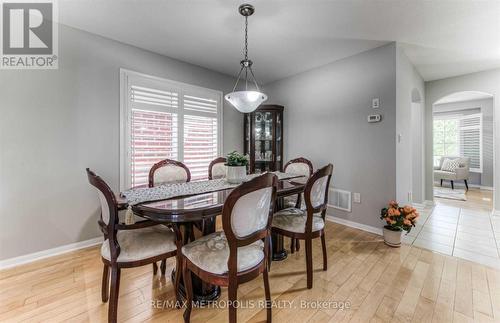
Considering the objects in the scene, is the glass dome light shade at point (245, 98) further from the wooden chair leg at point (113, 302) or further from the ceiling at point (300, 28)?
the wooden chair leg at point (113, 302)

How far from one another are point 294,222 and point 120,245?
4.54 ft

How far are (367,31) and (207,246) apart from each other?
9.44 feet

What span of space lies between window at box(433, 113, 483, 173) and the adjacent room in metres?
3.23

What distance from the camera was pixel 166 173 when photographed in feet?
8.02

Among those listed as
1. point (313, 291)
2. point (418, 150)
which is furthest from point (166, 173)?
point (418, 150)

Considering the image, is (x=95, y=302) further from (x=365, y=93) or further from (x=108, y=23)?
(x=365, y=93)

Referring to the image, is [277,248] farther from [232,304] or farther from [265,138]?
[265,138]

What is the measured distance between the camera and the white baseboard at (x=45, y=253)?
6.87 feet

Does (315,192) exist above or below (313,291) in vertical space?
above

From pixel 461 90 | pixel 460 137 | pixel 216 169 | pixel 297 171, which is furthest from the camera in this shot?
pixel 460 137

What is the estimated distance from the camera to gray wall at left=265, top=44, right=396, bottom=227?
2.79 metres

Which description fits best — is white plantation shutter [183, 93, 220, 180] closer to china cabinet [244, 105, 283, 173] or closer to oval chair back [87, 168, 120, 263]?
china cabinet [244, 105, 283, 173]

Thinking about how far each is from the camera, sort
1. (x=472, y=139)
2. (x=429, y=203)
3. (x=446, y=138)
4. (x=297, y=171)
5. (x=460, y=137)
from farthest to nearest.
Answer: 1. (x=446, y=138)
2. (x=460, y=137)
3. (x=472, y=139)
4. (x=429, y=203)
5. (x=297, y=171)

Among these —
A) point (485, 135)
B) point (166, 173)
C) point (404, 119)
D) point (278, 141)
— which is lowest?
point (166, 173)
